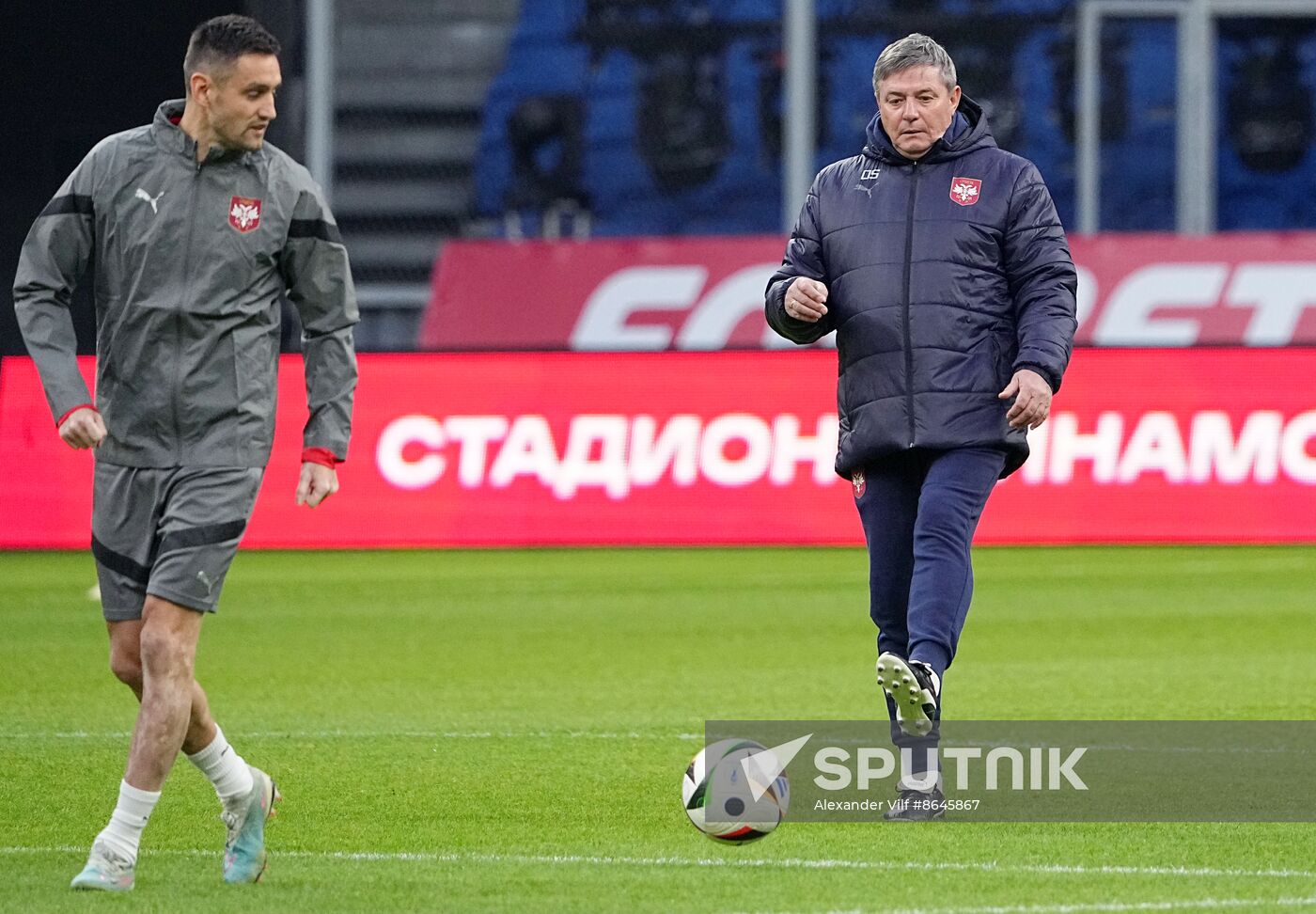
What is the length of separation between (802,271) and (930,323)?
41 cm

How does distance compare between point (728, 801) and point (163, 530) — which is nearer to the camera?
point (163, 530)

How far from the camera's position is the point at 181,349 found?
19.2 feet

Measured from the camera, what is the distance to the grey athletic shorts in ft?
18.9

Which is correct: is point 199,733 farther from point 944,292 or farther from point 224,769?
point 944,292

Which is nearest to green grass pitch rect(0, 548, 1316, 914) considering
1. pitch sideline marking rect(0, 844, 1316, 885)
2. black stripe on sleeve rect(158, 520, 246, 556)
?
pitch sideline marking rect(0, 844, 1316, 885)

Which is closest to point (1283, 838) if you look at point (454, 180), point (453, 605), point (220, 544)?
point (220, 544)

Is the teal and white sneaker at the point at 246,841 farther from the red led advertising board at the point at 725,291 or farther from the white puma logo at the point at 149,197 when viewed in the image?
the red led advertising board at the point at 725,291

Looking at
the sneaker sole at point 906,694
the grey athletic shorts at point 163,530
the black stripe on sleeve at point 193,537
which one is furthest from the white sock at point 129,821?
the sneaker sole at point 906,694

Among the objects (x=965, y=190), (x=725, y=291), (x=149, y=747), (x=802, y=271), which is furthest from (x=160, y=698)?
(x=725, y=291)

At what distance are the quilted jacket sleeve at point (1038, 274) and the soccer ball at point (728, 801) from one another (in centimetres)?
127

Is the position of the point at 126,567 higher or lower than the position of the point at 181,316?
lower

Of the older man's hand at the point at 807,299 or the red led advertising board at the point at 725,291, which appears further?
the red led advertising board at the point at 725,291

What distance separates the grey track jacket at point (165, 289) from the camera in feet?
19.2

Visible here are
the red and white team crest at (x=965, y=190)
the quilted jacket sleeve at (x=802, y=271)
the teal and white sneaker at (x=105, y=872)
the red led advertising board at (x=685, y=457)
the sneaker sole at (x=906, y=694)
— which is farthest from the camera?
the red led advertising board at (x=685, y=457)
